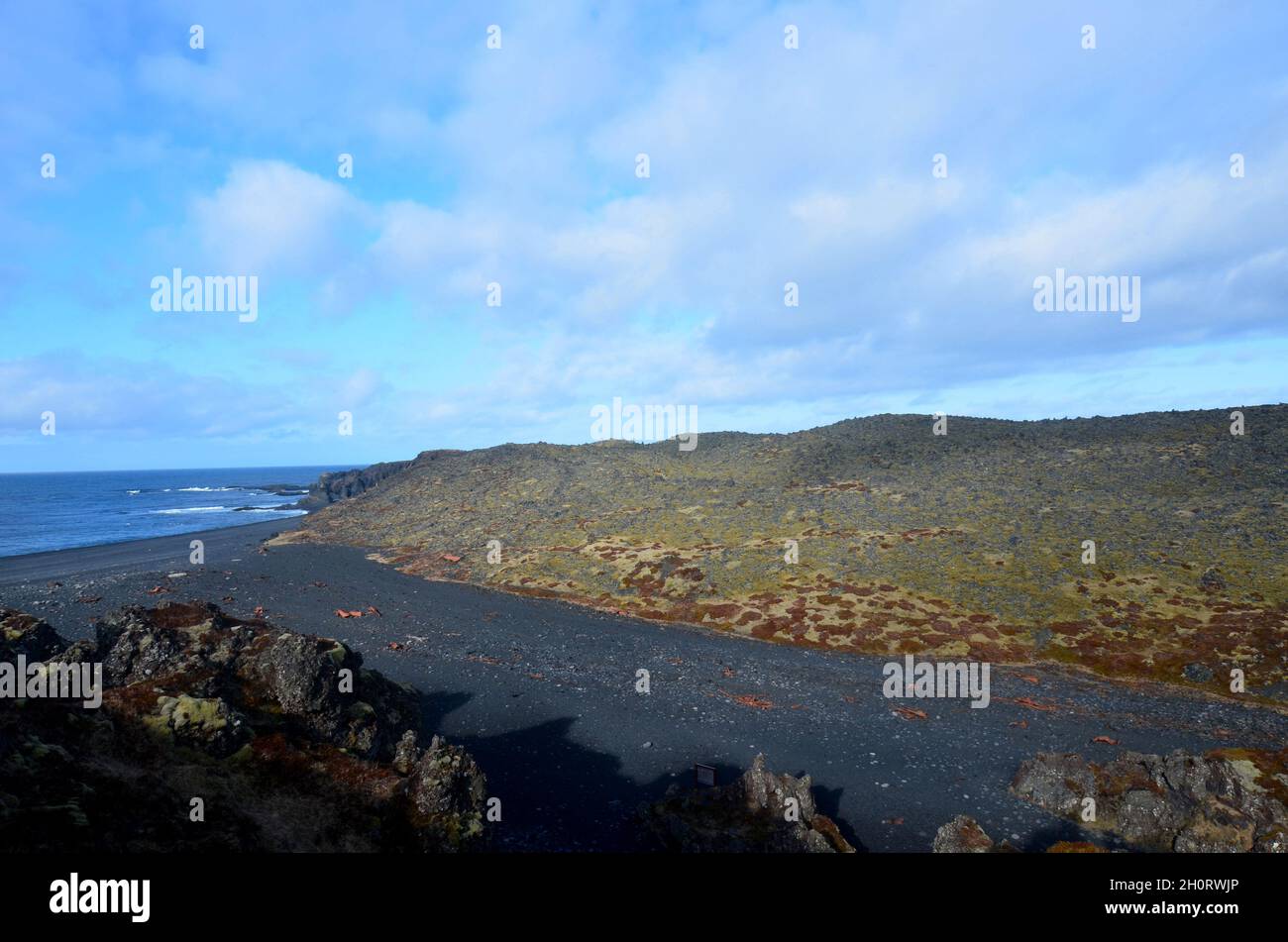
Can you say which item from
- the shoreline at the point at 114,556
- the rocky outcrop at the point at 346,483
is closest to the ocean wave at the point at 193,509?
A: the rocky outcrop at the point at 346,483

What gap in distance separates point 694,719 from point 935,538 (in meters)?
36.0

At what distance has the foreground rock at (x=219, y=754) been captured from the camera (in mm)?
11859

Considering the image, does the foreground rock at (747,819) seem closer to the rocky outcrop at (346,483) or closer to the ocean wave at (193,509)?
the rocky outcrop at (346,483)

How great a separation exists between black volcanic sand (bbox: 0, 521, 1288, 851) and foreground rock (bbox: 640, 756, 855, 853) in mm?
1765

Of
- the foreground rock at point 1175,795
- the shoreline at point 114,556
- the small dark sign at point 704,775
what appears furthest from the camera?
the shoreline at point 114,556

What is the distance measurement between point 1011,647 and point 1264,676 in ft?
38.6

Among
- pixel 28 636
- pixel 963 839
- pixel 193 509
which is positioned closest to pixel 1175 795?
pixel 963 839

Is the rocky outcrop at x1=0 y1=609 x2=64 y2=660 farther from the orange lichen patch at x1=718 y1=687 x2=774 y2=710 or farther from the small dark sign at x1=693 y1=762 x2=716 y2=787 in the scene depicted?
the orange lichen patch at x1=718 y1=687 x2=774 y2=710

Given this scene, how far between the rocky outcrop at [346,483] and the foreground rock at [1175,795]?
5835 inches

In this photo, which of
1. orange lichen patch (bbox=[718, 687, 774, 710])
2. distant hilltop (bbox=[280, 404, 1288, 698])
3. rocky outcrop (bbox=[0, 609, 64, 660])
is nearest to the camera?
rocky outcrop (bbox=[0, 609, 64, 660])

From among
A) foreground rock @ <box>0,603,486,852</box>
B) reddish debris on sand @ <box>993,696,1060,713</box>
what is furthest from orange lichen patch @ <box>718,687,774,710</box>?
foreground rock @ <box>0,603,486,852</box>

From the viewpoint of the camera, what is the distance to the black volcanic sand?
2267cm
